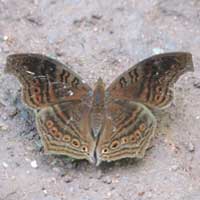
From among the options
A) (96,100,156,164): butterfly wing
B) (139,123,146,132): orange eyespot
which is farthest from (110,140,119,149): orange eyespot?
(139,123,146,132): orange eyespot

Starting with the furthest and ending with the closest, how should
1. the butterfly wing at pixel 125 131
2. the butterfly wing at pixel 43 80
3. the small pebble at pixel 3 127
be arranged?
the small pebble at pixel 3 127 < the butterfly wing at pixel 43 80 < the butterfly wing at pixel 125 131

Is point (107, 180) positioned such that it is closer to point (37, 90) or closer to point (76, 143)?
point (76, 143)

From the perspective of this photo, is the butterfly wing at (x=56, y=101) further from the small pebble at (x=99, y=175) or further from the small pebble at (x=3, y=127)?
the small pebble at (x=3, y=127)

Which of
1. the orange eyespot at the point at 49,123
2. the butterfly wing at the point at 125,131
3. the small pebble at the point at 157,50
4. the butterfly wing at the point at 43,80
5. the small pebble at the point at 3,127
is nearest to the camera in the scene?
the butterfly wing at the point at 125,131

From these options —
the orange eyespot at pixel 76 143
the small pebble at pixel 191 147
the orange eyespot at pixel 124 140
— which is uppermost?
the orange eyespot at pixel 124 140

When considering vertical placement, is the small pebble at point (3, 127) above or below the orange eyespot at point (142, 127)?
below

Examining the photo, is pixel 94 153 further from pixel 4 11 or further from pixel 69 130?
pixel 4 11

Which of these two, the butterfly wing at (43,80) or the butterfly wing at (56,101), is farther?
the butterfly wing at (43,80)

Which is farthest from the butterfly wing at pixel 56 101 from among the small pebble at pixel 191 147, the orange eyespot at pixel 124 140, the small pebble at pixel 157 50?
the small pebble at pixel 157 50

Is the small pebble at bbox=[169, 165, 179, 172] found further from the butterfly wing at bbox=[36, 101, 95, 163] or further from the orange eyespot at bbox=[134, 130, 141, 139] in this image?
the butterfly wing at bbox=[36, 101, 95, 163]
